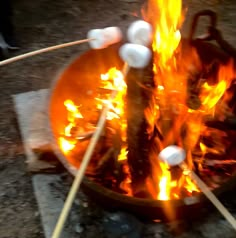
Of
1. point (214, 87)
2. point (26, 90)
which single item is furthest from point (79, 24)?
point (214, 87)

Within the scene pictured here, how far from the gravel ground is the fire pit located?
31 centimetres

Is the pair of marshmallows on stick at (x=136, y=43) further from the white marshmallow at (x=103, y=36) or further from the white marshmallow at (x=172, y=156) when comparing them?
the white marshmallow at (x=172, y=156)

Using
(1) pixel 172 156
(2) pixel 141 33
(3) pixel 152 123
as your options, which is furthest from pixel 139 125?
(2) pixel 141 33

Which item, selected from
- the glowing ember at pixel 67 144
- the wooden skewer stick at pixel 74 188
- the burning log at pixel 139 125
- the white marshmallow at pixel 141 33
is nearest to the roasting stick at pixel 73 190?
the wooden skewer stick at pixel 74 188

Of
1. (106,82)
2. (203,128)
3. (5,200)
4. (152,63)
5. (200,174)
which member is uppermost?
(152,63)

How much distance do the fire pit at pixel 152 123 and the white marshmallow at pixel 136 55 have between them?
0.08 meters

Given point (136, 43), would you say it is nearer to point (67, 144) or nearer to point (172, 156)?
point (172, 156)

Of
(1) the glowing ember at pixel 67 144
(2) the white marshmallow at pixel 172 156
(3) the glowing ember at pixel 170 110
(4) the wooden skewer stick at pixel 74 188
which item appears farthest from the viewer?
(1) the glowing ember at pixel 67 144

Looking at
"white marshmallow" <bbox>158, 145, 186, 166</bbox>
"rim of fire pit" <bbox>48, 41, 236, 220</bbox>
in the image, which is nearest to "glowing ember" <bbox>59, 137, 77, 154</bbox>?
"rim of fire pit" <bbox>48, 41, 236, 220</bbox>

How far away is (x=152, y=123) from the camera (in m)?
1.50

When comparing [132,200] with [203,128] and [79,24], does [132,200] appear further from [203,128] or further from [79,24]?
[79,24]

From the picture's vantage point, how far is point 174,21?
156 cm

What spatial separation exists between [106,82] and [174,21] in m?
0.36

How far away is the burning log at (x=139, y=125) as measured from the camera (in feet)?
4.63
